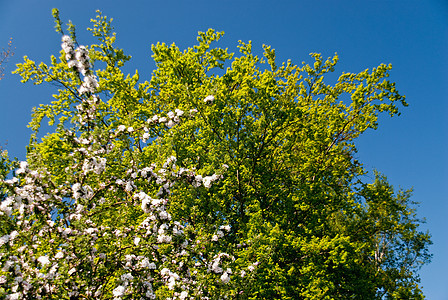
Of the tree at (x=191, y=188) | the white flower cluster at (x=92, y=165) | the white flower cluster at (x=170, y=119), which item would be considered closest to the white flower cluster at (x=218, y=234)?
the tree at (x=191, y=188)

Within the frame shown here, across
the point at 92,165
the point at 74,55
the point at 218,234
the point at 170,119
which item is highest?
the point at 170,119

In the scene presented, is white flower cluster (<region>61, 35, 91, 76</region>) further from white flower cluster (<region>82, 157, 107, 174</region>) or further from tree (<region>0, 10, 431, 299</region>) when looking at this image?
white flower cluster (<region>82, 157, 107, 174</region>)

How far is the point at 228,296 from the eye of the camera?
834 cm

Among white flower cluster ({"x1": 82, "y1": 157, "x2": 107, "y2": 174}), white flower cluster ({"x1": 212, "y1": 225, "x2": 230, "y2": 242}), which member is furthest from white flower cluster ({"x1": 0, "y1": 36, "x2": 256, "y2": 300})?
white flower cluster ({"x1": 212, "y1": 225, "x2": 230, "y2": 242})

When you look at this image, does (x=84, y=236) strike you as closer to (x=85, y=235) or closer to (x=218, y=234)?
(x=85, y=235)

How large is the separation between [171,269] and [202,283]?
3.12 feet

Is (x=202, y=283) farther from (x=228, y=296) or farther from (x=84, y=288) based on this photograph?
(x=84, y=288)

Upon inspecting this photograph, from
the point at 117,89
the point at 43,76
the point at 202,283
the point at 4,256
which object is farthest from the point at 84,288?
the point at 43,76

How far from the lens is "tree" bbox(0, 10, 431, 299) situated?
628 centimetres

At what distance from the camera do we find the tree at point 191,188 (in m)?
6.28

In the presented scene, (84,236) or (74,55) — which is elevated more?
(74,55)

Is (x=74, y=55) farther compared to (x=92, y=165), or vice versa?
(x=92, y=165)

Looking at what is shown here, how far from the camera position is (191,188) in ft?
29.5

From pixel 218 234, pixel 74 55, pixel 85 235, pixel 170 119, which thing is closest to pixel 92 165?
pixel 85 235
